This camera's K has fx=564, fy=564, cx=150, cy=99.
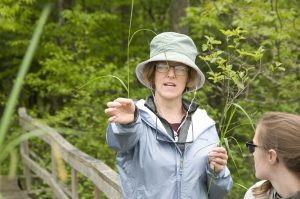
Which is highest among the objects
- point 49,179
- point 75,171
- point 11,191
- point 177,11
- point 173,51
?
point 177,11

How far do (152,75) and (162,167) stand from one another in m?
0.42

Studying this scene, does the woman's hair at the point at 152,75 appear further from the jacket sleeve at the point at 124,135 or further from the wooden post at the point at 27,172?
the wooden post at the point at 27,172

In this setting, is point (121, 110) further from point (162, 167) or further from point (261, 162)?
point (261, 162)

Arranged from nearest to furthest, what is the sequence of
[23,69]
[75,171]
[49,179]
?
[23,69], [75,171], [49,179]

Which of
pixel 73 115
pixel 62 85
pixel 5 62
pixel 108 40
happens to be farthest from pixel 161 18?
pixel 73 115

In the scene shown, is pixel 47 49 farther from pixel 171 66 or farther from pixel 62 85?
pixel 171 66

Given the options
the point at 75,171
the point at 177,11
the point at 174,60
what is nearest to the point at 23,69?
the point at 174,60

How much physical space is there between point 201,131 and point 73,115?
5458mm

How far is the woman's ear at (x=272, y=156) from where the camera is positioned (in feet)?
5.92

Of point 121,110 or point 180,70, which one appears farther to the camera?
point 180,70

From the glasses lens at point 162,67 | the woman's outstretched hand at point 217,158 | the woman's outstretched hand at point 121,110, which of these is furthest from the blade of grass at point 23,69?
the glasses lens at point 162,67

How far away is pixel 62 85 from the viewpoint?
29.7 ft

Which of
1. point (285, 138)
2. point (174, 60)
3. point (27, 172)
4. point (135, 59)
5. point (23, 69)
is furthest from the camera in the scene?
point (135, 59)

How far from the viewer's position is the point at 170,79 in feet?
7.38
